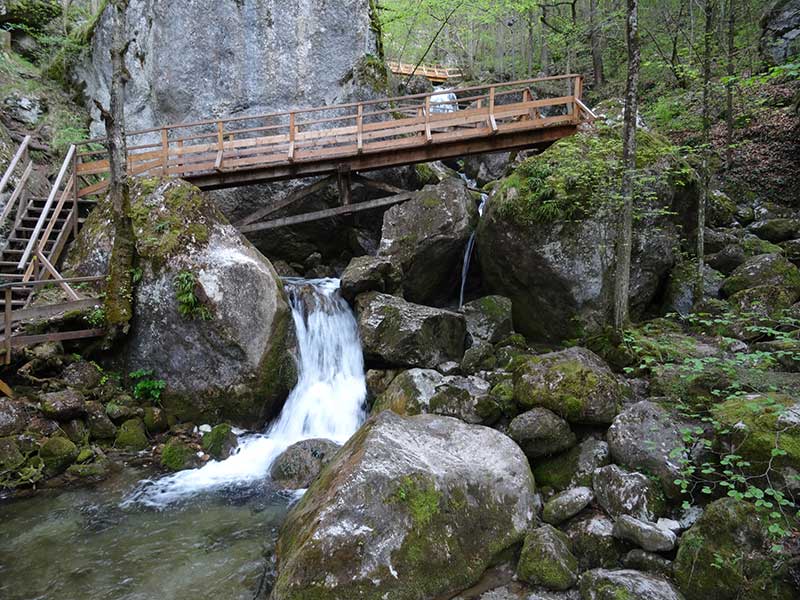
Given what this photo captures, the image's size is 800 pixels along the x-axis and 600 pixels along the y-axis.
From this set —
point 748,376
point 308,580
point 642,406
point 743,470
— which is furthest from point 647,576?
point 308,580

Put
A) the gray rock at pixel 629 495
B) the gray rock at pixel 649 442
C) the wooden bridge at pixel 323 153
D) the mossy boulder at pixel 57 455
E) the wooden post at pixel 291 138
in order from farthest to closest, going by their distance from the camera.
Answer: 1. the wooden post at pixel 291 138
2. the wooden bridge at pixel 323 153
3. the mossy boulder at pixel 57 455
4. the gray rock at pixel 649 442
5. the gray rock at pixel 629 495

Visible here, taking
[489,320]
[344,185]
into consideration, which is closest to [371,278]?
[489,320]

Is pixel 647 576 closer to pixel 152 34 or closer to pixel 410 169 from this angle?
pixel 410 169

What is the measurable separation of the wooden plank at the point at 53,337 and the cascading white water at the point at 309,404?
3184 mm

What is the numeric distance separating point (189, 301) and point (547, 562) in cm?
726

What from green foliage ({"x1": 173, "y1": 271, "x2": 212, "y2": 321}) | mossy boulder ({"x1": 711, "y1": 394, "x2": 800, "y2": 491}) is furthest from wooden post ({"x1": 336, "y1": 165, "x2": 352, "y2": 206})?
mossy boulder ({"x1": 711, "y1": 394, "x2": 800, "y2": 491})

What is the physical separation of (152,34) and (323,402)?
1572 cm

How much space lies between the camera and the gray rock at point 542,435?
21.0ft

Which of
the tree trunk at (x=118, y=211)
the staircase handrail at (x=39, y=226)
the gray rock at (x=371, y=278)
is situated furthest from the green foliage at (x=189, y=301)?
the staircase handrail at (x=39, y=226)

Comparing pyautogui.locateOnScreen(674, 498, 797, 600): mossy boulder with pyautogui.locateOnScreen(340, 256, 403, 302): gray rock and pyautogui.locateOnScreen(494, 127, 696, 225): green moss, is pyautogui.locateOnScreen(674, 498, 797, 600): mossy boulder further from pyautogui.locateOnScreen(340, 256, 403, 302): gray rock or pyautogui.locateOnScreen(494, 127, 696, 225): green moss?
pyautogui.locateOnScreen(340, 256, 403, 302): gray rock

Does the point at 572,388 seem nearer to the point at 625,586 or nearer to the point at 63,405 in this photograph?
the point at 625,586

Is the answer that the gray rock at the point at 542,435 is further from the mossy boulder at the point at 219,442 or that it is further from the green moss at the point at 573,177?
the mossy boulder at the point at 219,442

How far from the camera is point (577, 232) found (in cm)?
1002

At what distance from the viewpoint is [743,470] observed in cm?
493
